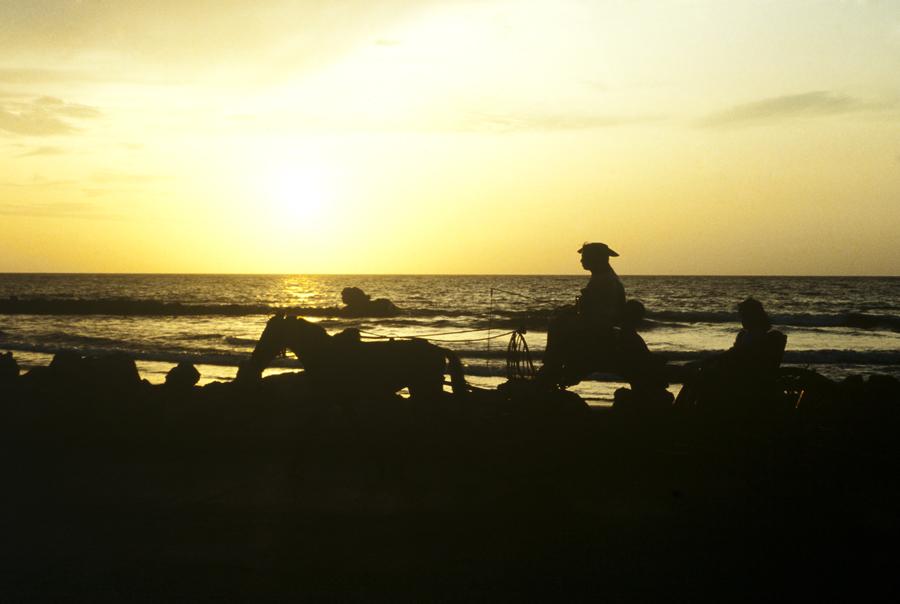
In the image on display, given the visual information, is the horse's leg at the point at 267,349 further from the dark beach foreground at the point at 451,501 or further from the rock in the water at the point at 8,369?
the rock in the water at the point at 8,369

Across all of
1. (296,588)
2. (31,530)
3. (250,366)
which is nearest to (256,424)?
(250,366)

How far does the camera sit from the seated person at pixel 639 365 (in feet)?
30.8

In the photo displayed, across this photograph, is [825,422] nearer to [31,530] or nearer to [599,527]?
[599,527]

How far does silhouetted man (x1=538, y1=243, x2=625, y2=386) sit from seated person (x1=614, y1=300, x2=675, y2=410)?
0.15m

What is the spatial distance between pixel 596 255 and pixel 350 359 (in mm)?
3473

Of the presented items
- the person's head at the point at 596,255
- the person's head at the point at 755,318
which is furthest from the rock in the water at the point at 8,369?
the person's head at the point at 755,318

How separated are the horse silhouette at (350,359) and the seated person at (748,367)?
11.2ft

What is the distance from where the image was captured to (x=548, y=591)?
5957 millimetres

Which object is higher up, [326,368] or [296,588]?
[326,368]

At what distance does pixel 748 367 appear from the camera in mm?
9078

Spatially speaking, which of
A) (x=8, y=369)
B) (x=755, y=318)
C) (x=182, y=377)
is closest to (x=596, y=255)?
(x=755, y=318)

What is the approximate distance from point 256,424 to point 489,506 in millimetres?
5056

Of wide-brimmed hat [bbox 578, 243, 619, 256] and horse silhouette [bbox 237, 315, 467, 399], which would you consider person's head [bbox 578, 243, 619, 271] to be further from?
horse silhouette [bbox 237, 315, 467, 399]

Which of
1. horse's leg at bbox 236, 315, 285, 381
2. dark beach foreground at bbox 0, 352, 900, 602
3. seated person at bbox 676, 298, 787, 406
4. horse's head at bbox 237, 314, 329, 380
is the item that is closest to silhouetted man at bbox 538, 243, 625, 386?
dark beach foreground at bbox 0, 352, 900, 602
